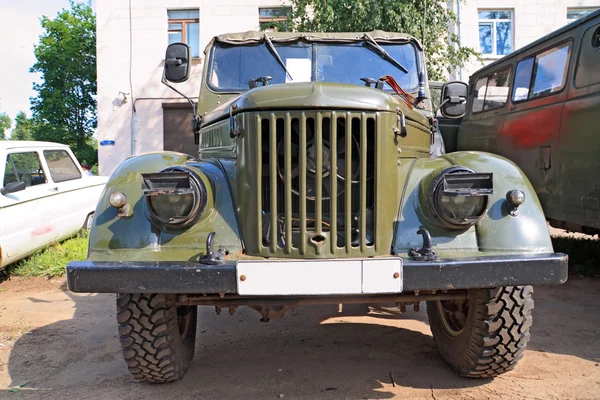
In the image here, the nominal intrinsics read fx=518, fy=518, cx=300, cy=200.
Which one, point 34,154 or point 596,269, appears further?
point 34,154

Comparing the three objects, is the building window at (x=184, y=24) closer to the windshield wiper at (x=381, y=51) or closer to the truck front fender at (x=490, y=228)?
the windshield wiper at (x=381, y=51)

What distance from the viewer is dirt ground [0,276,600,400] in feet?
9.38

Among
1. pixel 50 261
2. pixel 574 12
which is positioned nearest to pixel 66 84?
pixel 50 261

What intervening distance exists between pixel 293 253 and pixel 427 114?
1.94 m

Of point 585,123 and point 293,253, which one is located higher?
point 585,123

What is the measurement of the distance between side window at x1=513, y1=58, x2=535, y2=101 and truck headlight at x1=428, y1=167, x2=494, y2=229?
375 centimetres

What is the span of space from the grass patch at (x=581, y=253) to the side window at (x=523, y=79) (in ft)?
6.14

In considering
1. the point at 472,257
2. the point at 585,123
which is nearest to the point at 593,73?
the point at 585,123

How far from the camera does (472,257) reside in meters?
2.34

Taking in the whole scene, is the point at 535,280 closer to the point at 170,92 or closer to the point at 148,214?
the point at 148,214

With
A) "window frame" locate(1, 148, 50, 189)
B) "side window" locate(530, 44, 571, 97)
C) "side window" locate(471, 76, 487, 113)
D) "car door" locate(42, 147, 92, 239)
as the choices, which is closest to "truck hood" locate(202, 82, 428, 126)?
"side window" locate(530, 44, 571, 97)

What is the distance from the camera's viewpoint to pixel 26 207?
18.4 feet

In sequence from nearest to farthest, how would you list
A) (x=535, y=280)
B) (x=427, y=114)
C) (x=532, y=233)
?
(x=535, y=280)
(x=532, y=233)
(x=427, y=114)

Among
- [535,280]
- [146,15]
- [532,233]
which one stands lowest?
[535,280]
